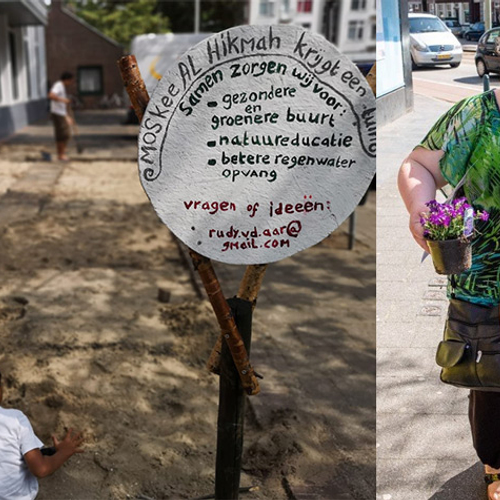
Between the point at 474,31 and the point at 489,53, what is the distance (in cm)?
7

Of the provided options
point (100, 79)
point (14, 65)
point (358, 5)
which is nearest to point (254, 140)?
point (14, 65)

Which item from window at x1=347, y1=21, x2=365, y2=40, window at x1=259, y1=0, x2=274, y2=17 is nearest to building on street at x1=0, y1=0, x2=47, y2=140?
window at x1=347, y1=21, x2=365, y2=40

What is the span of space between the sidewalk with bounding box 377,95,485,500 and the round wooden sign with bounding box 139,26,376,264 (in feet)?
0.49

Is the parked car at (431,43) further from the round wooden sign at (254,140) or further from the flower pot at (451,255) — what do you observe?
the flower pot at (451,255)

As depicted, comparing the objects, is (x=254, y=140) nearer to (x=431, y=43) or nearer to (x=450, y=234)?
(x=431, y=43)

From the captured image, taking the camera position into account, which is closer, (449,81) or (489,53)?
(489,53)

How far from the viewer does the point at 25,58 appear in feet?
91.2

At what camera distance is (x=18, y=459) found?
3.02 metres

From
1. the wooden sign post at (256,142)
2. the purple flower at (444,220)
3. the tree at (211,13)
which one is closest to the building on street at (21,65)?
the tree at (211,13)

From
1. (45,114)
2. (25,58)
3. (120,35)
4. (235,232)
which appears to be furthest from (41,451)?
(120,35)

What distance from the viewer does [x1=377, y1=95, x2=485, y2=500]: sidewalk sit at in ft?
8.53

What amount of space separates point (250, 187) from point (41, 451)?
4.25 feet

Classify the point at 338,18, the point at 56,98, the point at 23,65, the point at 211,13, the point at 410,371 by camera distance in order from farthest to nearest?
1. the point at 211,13
2. the point at 338,18
3. the point at 23,65
4. the point at 56,98
5. the point at 410,371

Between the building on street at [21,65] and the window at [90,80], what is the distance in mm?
15159
